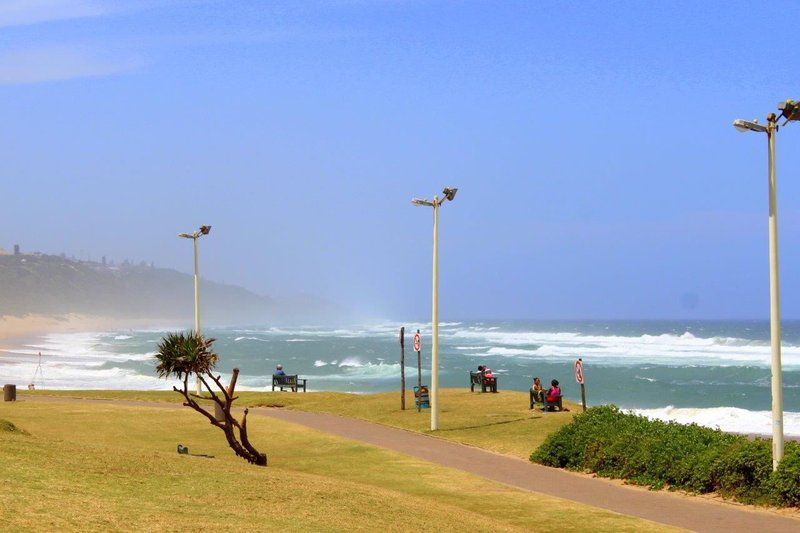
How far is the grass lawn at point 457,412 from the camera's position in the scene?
1188 inches

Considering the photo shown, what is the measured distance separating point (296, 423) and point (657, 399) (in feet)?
127

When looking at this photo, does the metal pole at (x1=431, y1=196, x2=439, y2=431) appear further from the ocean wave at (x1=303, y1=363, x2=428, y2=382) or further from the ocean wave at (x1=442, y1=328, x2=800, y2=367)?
the ocean wave at (x1=442, y1=328, x2=800, y2=367)

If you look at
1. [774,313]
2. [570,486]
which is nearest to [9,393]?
[570,486]

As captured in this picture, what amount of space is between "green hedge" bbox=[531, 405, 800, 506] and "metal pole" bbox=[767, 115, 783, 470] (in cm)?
44

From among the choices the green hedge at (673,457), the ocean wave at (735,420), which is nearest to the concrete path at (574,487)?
the green hedge at (673,457)

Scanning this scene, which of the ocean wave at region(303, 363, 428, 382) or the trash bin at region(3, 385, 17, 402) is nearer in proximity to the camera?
the trash bin at region(3, 385, 17, 402)

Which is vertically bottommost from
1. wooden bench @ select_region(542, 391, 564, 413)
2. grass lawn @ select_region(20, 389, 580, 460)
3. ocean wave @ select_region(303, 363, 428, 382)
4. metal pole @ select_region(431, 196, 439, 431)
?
ocean wave @ select_region(303, 363, 428, 382)

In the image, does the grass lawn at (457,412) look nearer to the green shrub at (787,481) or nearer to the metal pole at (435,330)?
the metal pole at (435,330)

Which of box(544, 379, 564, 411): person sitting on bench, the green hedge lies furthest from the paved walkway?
box(544, 379, 564, 411): person sitting on bench

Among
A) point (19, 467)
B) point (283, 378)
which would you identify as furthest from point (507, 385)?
point (19, 467)

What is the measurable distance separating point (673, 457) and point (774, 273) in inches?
195

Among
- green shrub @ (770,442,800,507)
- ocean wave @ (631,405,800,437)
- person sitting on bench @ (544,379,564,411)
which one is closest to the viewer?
green shrub @ (770,442,800,507)

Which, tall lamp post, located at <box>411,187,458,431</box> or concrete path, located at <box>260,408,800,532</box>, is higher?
tall lamp post, located at <box>411,187,458,431</box>

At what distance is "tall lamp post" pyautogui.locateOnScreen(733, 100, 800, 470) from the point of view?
1959 centimetres
